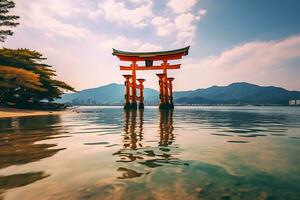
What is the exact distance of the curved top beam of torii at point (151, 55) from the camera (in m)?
28.8

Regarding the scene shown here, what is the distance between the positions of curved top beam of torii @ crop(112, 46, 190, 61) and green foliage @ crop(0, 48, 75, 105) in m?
8.14

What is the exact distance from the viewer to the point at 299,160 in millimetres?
3504

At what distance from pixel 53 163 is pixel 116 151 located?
1218 mm

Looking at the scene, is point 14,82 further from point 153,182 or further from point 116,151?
point 153,182

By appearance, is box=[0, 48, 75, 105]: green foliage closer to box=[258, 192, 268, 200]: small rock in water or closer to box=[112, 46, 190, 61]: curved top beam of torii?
box=[112, 46, 190, 61]: curved top beam of torii

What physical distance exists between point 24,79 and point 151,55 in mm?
15531

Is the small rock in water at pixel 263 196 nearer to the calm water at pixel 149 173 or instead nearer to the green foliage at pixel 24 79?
the calm water at pixel 149 173

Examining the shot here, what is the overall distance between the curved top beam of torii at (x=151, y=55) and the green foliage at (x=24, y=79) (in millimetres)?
8136

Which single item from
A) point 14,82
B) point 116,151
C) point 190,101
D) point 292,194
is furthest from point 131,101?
point 190,101

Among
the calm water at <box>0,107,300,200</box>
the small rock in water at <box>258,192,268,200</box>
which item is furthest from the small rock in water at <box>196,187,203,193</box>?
the small rock in water at <box>258,192,268,200</box>

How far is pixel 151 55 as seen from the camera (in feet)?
98.7

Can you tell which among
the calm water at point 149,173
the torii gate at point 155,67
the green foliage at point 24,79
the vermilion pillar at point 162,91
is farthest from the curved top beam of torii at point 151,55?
the calm water at point 149,173

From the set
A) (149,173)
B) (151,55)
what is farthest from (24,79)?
(149,173)

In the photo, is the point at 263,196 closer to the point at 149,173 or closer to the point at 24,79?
the point at 149,173
